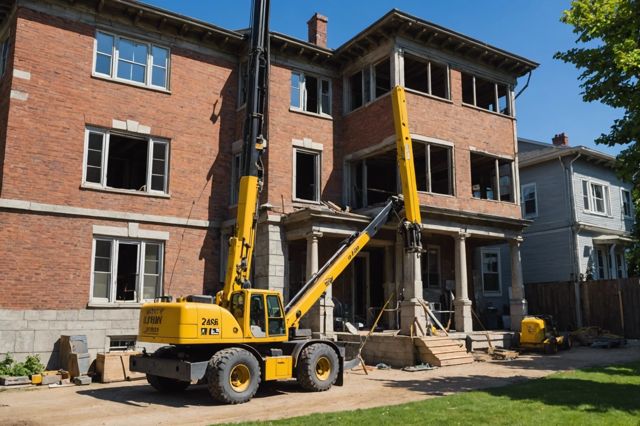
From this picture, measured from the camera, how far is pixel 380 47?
20188mm

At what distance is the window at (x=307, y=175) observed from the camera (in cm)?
2042

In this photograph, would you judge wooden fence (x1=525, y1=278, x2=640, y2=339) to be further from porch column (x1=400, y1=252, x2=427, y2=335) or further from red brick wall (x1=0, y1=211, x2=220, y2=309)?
red brick wall (x1=0, y1=211, x2=220, y2=309)

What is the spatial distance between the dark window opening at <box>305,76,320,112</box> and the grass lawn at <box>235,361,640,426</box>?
42.0 ft

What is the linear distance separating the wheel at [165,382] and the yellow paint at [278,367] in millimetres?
2074

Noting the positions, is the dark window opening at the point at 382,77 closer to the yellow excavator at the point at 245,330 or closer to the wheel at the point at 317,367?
the yellow excavator at the point at 245,330

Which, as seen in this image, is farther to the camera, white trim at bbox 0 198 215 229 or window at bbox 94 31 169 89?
window at bbox 94 31 169 89

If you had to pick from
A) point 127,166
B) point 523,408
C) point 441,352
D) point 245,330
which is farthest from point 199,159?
point 523,408

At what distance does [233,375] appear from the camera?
37.1ft

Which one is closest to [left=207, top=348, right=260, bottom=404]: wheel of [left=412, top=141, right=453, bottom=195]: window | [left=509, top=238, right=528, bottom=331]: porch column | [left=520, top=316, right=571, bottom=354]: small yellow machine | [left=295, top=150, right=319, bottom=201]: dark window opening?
[left=295, top=150, right=319, bottom=201]: dark window opening

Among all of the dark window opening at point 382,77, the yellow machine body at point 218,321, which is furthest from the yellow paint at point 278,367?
the dark window opening at point 382,77

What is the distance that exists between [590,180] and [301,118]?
15945 millimetres

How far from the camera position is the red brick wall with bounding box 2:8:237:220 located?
16219 millimetres

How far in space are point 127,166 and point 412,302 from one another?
12.1 metres

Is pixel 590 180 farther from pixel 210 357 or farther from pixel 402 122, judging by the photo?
pixel 210 357
